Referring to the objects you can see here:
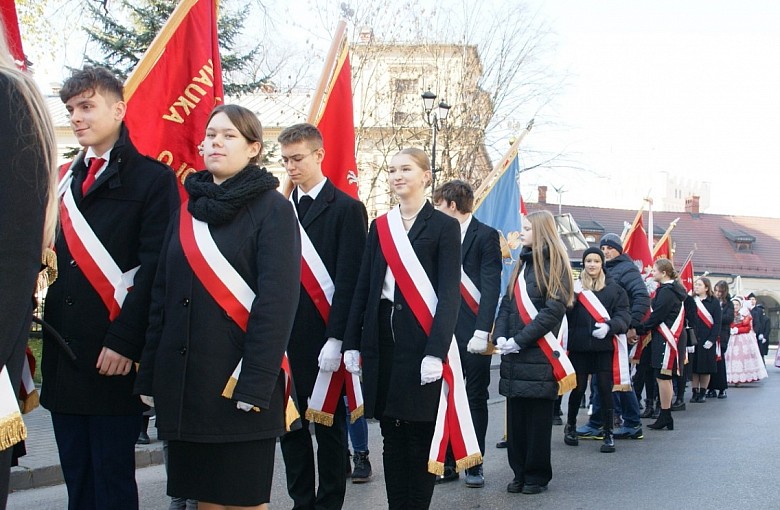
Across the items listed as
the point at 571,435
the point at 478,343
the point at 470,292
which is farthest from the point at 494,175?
the point at 478,343

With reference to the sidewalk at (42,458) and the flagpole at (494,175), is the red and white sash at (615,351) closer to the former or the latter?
the flagpole at (494,175)

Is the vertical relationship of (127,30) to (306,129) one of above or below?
above

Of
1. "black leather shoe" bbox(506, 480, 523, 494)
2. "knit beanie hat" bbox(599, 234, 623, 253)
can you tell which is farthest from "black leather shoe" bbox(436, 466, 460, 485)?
"knit beanie hat" bbox(599, 234, 623, 253)

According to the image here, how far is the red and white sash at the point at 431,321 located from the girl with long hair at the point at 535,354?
1.75 metres

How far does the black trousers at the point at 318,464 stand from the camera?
4922mm

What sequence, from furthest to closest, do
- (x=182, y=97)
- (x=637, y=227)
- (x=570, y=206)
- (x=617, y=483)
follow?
(x=570, y=206)
(x=637, y=227)
(x=617, y=483)
(x=182, y=97)

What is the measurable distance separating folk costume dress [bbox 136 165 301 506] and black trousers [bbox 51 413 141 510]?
14.7 inches

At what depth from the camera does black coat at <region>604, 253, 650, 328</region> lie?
33.7 feet

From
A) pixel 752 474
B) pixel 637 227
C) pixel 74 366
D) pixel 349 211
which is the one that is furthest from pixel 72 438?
pixel 637 227

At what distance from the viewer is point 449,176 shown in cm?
2761

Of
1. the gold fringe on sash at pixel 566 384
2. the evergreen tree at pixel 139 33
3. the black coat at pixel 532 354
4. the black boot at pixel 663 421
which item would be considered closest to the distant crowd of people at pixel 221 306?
the black coat at pixel 532 354

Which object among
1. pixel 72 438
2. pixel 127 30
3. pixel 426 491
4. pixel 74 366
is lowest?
pixel 426 491

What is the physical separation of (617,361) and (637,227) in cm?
676

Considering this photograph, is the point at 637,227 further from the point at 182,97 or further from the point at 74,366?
the point at 74,366
